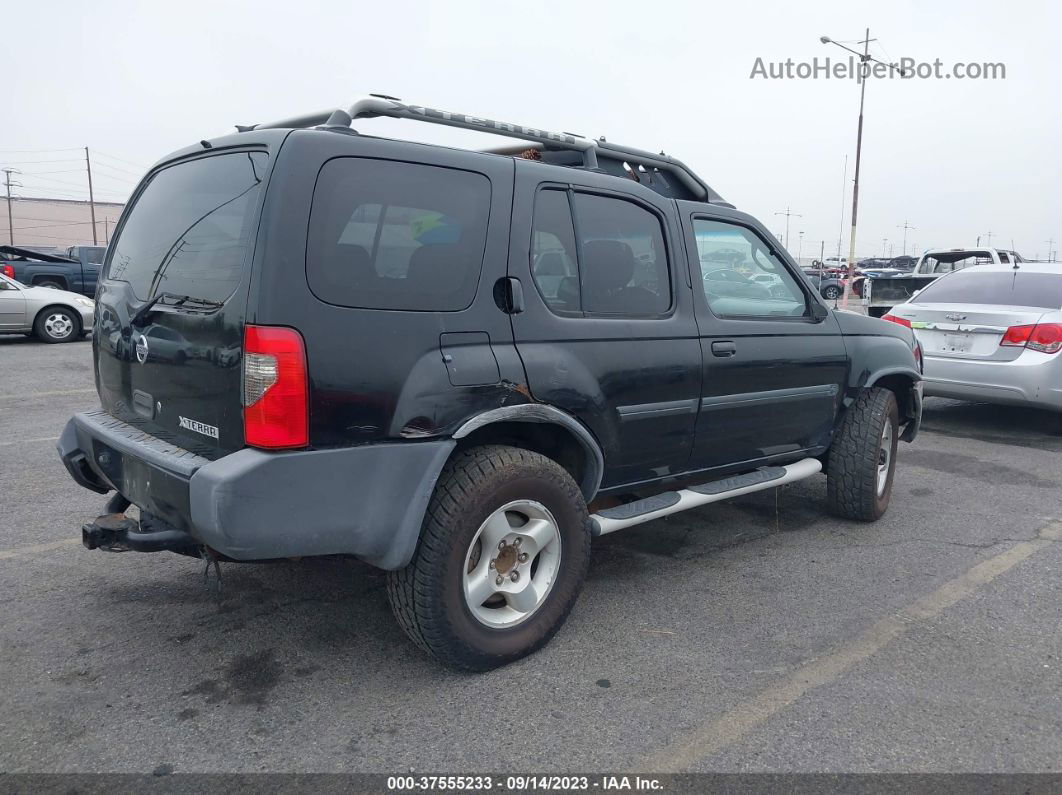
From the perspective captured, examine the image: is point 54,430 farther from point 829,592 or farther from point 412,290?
point 829,592

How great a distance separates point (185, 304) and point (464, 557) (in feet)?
4.32

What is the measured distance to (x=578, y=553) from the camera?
11.0 feet

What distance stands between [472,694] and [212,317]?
157 cm

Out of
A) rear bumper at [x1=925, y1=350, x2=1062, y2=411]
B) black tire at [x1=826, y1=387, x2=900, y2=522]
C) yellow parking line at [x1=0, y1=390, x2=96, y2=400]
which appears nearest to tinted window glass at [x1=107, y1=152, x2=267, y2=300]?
black tire at [x1=826, y1=387, x2=900, y2=522]

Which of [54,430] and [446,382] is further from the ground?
[446,382]

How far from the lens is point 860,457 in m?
4.81

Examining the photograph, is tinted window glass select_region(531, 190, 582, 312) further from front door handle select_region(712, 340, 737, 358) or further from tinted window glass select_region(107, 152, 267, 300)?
tinted window glass select_region(107, 152, 267, 300)

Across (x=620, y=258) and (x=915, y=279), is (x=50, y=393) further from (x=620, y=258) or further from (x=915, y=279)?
(x=915, y=279)

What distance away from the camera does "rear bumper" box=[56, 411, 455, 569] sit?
2609 mm

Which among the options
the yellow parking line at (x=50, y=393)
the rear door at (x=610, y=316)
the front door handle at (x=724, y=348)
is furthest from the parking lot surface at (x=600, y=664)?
the yellow parking line at (x=50, y=393)

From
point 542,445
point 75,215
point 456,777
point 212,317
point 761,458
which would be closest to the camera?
point 456,777

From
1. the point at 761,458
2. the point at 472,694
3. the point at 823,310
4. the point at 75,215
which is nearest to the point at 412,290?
the point at 472,694

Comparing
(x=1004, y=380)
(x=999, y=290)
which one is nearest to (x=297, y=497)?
(x=1004, y=380)

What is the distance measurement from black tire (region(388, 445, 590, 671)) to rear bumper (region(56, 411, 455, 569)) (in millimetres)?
101
